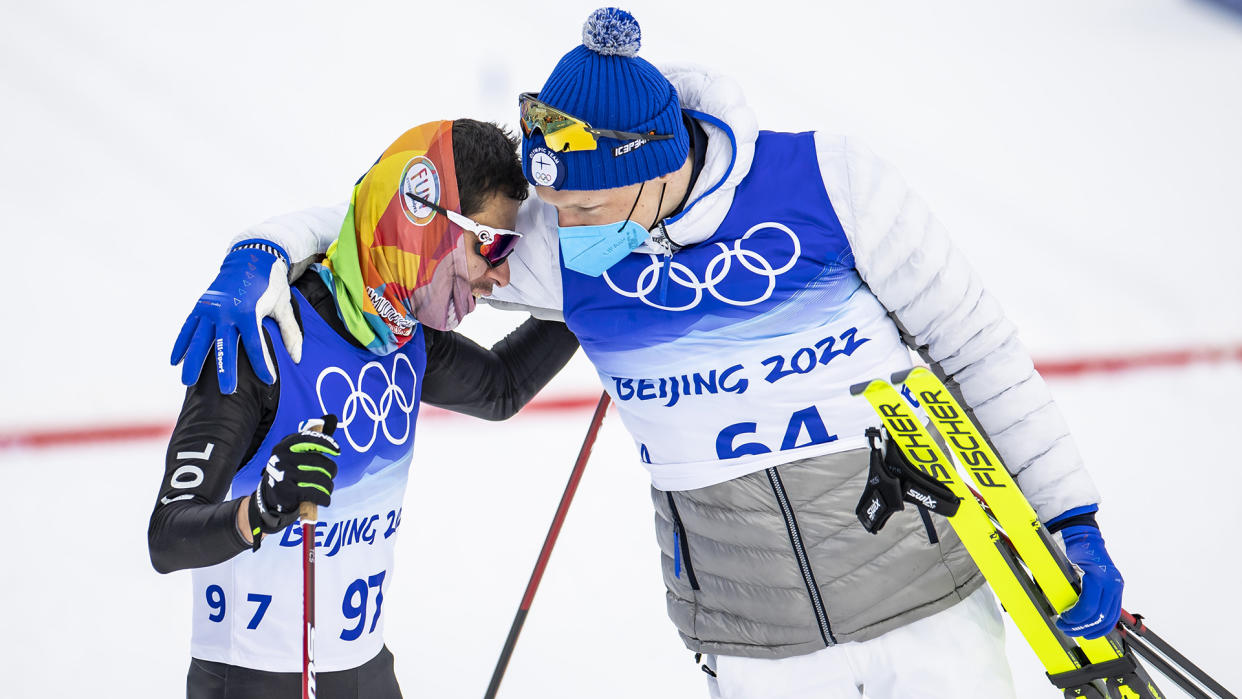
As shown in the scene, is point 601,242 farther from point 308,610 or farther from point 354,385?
point 308,610

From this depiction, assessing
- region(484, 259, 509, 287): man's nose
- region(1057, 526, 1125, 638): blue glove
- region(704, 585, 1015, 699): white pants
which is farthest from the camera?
region(484, 259, 509, 287): man's nose

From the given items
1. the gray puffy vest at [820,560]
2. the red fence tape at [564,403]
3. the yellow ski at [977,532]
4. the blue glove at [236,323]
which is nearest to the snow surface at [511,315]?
the red fence tape at [564,403]

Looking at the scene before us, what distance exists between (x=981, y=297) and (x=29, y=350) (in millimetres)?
3255

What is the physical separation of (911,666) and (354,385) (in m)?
1.06

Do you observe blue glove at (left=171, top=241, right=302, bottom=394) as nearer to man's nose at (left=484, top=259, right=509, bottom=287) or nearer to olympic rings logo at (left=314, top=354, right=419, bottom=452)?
olympic rings logo at (left=314, top=354, right=419, bottom=452)

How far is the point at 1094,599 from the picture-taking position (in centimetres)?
159

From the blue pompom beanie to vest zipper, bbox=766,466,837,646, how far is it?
1.82ft

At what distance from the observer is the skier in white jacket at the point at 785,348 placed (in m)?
1.68

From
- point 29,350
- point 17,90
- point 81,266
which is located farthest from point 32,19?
point 29,350

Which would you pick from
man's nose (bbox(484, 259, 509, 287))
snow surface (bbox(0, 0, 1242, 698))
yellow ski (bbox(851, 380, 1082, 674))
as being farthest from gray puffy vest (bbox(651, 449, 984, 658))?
snow surface (bbox(0, 0, 1242, 698))

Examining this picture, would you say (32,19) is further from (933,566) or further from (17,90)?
(933,566)

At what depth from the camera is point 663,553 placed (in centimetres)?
197

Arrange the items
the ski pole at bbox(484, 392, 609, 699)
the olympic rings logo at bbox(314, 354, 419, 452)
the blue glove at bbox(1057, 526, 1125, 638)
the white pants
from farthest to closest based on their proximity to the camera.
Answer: the ski pole at bbox(484, 392, 609, 699) → the olympic rings logo at bbox(314, 354, 419, 452) → the white pants → the blue glove at bbox(1057, 526, 1125, 638)

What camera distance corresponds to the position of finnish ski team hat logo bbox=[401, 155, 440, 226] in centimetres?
179
